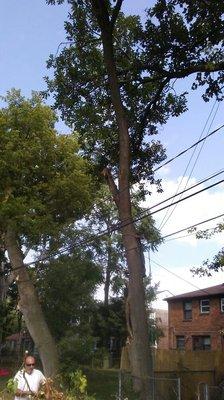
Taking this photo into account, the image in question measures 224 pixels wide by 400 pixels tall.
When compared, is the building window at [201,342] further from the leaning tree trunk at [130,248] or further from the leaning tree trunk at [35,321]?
the leaning tree trunk at [130,248]

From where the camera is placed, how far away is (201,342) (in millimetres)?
37906

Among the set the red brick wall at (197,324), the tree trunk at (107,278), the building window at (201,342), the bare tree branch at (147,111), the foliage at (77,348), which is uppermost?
the tree trunk at (107,278)

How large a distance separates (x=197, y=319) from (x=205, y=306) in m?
1.14

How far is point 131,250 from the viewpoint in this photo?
13.5 m

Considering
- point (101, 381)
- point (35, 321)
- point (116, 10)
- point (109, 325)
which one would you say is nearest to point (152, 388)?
point (35, 321)

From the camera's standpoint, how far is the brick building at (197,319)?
36.9 metres

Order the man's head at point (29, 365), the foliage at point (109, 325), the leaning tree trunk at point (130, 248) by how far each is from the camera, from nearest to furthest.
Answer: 1. the man's head at point (29, 365)
2. the leaning tree trunk at point (130, 248)
3. the foliage at point (109, 325)

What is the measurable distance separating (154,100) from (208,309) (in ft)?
85.8

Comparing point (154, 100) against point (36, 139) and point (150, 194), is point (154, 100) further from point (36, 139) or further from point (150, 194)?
point (36, 139)

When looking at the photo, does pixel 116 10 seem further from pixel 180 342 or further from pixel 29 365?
pixel 180 342

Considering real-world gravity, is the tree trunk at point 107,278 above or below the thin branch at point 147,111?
above

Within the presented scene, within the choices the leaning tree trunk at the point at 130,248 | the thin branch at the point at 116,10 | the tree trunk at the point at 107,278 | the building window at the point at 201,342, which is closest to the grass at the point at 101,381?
the building window at the point at 201,342

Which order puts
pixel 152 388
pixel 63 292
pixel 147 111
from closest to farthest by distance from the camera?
pixel 152 388
pixel 147 111
pixel 63 292

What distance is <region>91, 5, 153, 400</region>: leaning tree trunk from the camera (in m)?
12.8
